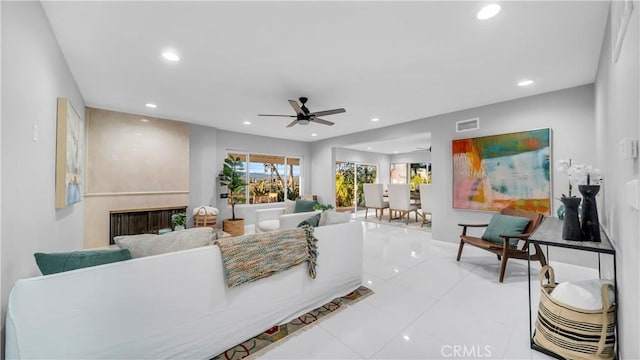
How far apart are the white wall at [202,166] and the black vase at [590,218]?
6050 millimetres

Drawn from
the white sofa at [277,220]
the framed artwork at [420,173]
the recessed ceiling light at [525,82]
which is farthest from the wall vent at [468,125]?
the framed artwork at [420,173]

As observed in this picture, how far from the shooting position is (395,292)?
266 centimetres

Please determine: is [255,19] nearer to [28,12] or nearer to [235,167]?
[28,12]

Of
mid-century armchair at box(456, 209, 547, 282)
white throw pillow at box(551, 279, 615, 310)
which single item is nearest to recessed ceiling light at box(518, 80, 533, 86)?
mid-century armchair at box(456, 209, 547, 282)

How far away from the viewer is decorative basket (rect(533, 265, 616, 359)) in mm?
1500

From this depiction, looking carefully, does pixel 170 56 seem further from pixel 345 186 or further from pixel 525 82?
pixel 345 186

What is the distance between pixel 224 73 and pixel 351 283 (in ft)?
9.18

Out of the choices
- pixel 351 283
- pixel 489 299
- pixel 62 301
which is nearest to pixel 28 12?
pixel 62 301

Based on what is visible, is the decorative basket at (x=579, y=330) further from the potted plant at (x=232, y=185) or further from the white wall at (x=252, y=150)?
the white wall at (x=252, y=150)

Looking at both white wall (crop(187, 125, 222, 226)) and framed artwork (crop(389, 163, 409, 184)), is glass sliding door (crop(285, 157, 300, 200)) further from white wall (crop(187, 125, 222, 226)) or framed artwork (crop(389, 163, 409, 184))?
framed artwork (crop(389, 163, 409, 184))

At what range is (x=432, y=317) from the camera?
2172 mm

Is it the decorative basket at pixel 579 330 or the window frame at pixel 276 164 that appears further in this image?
the window frame at pixel 276 164

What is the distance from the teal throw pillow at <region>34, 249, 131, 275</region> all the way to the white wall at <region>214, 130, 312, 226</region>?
4734 millimetres

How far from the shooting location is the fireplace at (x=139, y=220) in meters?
4.51
